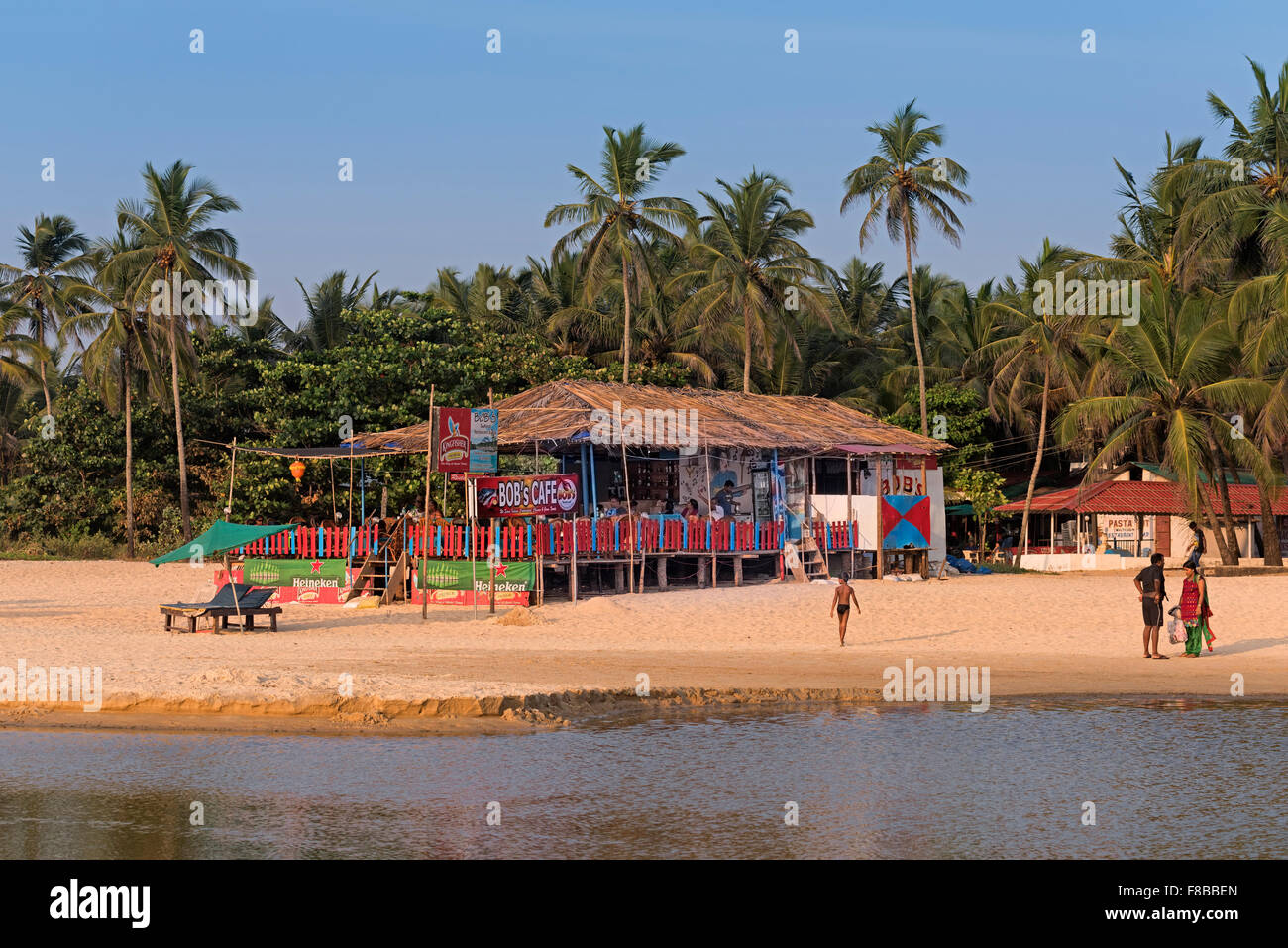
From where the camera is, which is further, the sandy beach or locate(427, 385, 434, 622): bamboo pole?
locate(427, 385, 434, 622): bamboo pole

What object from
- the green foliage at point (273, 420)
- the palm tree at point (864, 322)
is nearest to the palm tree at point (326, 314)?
the green foliage at point (273, 420)

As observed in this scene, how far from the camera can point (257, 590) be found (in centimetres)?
2208

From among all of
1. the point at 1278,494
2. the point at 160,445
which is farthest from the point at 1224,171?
the point at 160,445

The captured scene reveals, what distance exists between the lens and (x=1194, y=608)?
18422 mm

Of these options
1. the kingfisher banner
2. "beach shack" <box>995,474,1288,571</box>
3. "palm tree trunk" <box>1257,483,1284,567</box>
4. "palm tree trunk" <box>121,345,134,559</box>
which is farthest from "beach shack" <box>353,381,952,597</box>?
"palm tree trunk" <box>121,345,134,559</box>

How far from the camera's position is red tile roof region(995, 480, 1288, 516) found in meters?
41.2

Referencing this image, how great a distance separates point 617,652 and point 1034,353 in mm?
30347

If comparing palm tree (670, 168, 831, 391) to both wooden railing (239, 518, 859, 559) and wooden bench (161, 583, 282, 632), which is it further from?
wooden bench (161, 583, 282, 632)

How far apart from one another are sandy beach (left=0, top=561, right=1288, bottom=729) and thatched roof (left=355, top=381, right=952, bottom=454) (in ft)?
12.5

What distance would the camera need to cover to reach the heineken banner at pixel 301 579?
26047 mm

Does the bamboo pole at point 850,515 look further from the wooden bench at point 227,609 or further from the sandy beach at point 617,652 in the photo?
the wooden bench at point 227,609

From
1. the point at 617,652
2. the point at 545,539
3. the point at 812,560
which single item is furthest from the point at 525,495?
the point at 812,560

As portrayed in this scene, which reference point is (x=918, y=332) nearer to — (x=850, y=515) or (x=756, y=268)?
(x=756, y=268)
